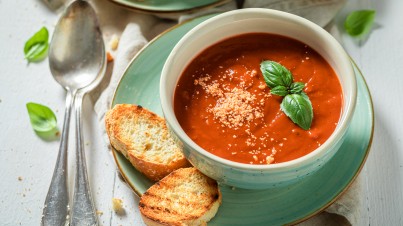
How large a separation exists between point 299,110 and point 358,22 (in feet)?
3.88

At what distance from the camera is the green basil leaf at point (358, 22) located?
3.27 meters

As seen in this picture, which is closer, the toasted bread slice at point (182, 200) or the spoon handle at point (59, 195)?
the toasted bread slice at point (182, 200)

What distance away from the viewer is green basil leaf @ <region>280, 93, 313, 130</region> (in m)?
2.33

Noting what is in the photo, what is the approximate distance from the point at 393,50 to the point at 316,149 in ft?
4.05

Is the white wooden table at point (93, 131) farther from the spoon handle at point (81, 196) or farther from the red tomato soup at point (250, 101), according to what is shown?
the red tomato soup at point (250, 101)

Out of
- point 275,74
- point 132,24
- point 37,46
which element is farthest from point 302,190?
point 37,46

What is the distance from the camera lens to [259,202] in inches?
98.4

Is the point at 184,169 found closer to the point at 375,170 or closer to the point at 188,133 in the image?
the point at 188,133

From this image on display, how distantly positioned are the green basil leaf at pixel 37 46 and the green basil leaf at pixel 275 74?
4.83 feet

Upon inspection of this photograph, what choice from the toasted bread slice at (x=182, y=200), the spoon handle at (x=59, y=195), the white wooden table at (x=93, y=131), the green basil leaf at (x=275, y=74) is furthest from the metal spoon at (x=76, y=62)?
the green basil leaf at (x=275, y=74)

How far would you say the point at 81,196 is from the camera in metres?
2.69

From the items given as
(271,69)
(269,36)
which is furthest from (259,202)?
(269,36)

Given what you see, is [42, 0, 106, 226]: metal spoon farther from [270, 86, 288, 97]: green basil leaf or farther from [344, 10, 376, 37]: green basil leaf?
[344, 10, 376, 37]: green basil leaf

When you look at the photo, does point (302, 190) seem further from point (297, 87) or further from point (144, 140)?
point (144, 140)
